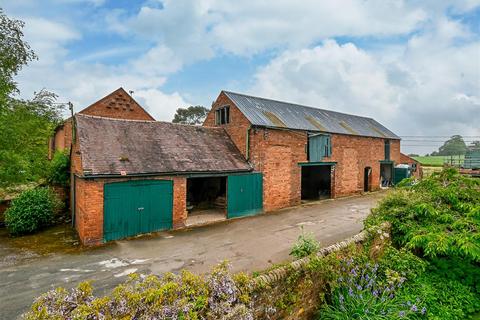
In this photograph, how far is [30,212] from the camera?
1138 cm

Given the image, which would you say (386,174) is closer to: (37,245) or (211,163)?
(211,163)

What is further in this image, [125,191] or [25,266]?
[125,191]

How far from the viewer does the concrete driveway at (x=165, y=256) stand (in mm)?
6836

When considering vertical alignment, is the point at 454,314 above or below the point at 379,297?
below

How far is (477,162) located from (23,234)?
130ft

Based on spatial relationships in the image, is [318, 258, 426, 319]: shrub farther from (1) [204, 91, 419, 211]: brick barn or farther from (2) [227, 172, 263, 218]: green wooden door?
(1) [204, 91, 419, 211]: brick barn

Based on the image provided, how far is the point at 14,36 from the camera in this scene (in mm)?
11766

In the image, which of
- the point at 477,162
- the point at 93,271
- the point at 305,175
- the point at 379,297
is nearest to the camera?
the point at 379,297

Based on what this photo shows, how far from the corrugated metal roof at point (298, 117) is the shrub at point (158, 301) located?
1222cm

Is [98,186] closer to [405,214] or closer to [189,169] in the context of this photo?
[189,169]

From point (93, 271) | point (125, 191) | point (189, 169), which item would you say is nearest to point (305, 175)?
point (189, 169)

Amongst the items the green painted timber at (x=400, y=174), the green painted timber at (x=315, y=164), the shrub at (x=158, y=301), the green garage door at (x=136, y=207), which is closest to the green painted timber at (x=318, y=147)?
the green painted timber at (x=315, y=164)

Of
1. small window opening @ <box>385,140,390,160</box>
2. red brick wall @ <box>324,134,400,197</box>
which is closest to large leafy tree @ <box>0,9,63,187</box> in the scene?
red brick wall @ <box>324,134,400,197</box>

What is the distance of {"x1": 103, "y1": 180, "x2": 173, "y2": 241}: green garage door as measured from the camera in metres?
10.3
